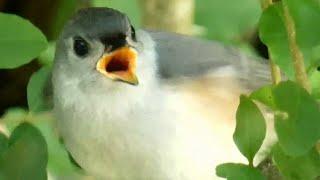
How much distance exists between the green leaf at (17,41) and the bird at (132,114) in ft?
0.83

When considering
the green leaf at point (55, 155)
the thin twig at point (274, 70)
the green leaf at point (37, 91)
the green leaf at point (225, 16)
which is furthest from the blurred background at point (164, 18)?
the thin twig at point (274, 70)

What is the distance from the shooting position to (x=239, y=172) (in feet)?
3.07

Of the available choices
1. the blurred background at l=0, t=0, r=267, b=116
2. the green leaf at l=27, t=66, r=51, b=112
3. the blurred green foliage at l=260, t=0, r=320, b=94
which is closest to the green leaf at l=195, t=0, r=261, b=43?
the blurred background at l=0, t=0, r=267, b=116

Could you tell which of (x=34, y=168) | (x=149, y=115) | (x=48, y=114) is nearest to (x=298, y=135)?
(x=34, y=168)

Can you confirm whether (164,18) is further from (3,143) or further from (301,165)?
(301,165)

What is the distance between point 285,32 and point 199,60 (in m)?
0.54

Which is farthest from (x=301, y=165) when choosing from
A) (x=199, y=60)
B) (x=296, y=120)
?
(x=199, y=60)

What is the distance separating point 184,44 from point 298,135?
1.98 feet

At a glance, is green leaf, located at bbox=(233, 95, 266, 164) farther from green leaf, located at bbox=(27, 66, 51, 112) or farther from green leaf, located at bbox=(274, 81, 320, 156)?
green leaf, located at bbox=(27, 66, 51, 112)

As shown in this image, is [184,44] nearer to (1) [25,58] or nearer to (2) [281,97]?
(1) [25,58]

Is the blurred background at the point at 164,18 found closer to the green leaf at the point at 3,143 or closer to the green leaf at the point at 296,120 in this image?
the green leaf at the point at 3,143

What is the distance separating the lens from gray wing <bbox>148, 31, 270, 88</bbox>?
4.75ft

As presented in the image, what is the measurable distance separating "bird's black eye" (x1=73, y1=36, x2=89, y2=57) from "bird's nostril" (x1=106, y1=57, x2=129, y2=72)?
7cm

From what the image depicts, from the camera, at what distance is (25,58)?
3.51ft
